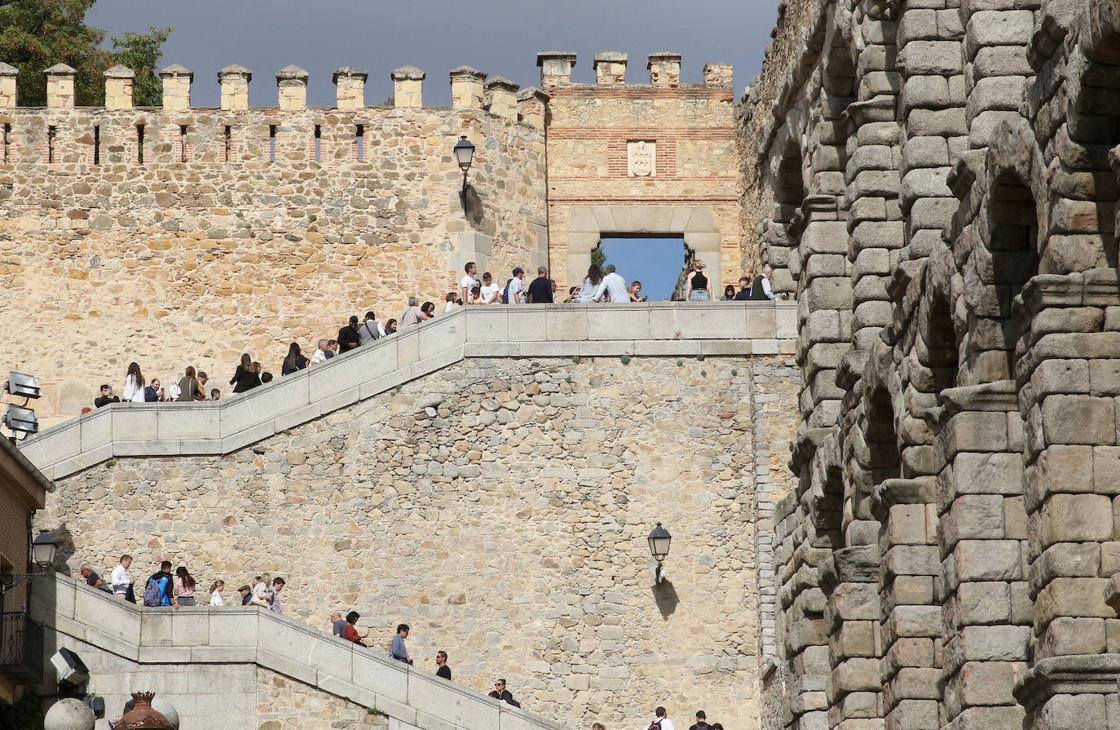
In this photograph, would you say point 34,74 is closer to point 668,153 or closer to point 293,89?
point 293,89

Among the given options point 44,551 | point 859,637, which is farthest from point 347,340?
point 859,637

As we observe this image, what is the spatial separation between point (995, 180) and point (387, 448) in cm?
1425

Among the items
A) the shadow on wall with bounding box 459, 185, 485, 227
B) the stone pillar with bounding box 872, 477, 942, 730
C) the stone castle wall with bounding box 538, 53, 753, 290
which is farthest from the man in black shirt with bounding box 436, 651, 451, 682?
the stone castle wall with bounding box 538, 53, 753, 290

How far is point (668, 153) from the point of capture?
3650 cm

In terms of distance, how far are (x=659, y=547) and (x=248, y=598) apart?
186 inches

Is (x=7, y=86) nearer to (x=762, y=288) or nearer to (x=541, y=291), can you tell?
(x=541, y=291)

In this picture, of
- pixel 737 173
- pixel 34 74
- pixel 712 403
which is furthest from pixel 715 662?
pixel 34 74

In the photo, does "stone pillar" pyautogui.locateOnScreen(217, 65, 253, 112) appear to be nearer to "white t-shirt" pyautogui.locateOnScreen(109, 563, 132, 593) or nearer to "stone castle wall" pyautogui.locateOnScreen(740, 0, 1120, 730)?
"white t-shirt" pyautogui.locateOnScreen(109, 563, 132, 593)

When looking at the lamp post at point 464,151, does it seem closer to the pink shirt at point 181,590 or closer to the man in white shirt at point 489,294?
the man in white shirt at point 489,294

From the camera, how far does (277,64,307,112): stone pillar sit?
3588 centimetres

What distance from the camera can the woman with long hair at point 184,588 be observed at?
26.1 meters

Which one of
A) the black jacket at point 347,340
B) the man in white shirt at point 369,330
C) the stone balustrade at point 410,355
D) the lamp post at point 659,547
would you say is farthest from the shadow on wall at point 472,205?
the lamp post at point 659,547

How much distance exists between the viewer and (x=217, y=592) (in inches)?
1046

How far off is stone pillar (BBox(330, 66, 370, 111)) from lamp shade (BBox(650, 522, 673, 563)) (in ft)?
35.7
